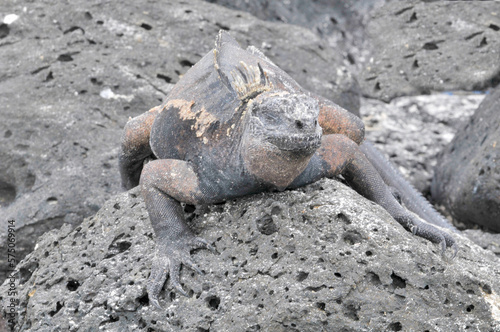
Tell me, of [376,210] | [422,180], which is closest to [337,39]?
[422,180]

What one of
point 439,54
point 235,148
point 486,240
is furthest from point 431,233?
point 439,54

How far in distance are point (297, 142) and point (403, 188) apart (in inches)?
83.8

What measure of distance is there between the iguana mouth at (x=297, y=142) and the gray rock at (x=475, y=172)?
2987mm

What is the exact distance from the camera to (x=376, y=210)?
3.46m

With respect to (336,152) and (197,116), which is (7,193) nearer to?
(197,116)

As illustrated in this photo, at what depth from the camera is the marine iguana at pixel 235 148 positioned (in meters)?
3.10

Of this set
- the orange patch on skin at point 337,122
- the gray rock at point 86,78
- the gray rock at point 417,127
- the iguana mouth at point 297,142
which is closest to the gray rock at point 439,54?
the gray rock at point 417,127

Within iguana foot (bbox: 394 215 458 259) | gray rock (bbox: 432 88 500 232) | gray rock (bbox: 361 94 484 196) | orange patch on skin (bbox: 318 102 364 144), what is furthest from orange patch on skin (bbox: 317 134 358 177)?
gray rock (bbox: 361 94 484 196)

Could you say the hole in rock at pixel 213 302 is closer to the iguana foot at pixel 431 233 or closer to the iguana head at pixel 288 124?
the iguana head at pixel 288 124

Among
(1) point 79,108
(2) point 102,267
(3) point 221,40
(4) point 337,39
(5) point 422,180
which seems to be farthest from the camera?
(4) point 337,39

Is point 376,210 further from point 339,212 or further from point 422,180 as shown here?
point 422,180

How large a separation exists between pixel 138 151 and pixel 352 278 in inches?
73.6

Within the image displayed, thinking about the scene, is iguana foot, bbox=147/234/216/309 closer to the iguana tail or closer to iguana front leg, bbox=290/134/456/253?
iguana front leg, bbox=290/134/456/253

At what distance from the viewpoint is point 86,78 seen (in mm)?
6078
